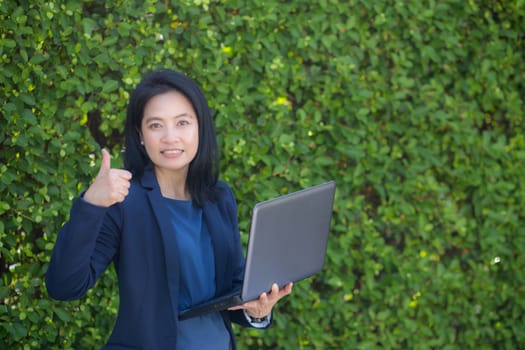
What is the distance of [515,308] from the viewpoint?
4480mm

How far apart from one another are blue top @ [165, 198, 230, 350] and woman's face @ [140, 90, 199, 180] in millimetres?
136

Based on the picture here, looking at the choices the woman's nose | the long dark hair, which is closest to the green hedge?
the long dark hair

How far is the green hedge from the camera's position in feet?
10.8

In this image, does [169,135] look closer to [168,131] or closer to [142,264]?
[168,131]

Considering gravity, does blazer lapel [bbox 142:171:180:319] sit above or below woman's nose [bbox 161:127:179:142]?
below

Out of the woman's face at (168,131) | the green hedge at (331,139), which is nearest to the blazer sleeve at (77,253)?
the woman's face at (168,131)

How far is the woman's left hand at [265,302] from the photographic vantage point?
8.17 feet

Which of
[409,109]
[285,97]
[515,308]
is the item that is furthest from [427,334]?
[285,97]

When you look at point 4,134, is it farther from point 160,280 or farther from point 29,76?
point 160,280

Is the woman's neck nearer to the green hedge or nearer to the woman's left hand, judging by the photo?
the woman's left hand

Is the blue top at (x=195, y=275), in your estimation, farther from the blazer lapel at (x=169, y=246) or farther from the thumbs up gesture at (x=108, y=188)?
the thumbs up gesture at (x=108, y=188)

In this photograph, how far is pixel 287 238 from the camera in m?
2.47

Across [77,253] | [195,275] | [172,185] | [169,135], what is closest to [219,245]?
[195,275]

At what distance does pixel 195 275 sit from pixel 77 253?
1.41 ft
